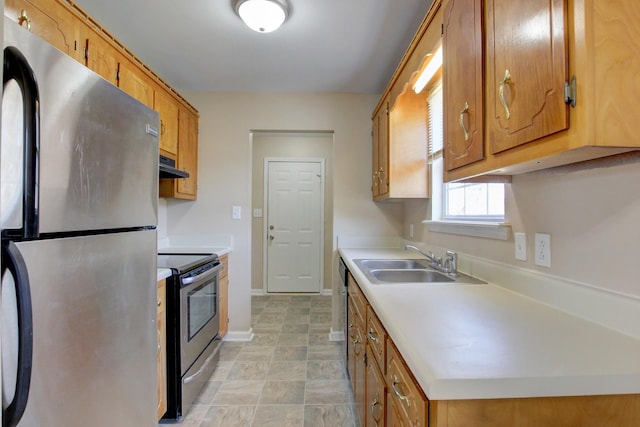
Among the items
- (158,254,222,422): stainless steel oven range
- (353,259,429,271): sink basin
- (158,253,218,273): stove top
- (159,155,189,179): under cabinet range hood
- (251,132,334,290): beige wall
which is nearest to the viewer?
(158,254,222,422): stainless steel oven range

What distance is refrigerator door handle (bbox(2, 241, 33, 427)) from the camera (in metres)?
0.65

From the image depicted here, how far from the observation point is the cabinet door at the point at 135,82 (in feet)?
6.01

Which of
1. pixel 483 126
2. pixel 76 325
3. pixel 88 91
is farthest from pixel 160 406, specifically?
pixel 483 126

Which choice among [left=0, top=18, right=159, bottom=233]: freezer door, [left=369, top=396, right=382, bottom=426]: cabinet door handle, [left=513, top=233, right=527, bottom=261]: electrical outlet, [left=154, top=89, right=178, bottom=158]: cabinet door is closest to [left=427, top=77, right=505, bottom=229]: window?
[left=513, top=233, right=527, bottom=261]: electrical outlet

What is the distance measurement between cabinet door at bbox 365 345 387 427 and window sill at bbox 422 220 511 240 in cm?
78

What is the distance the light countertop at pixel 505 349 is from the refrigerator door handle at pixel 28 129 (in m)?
0.95

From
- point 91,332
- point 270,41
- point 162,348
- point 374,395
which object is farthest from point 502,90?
point 162,348

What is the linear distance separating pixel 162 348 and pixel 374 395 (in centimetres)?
121

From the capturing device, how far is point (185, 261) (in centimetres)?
207

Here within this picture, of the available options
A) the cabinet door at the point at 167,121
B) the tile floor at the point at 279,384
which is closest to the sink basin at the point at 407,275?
the tile floor at the point at 279,384

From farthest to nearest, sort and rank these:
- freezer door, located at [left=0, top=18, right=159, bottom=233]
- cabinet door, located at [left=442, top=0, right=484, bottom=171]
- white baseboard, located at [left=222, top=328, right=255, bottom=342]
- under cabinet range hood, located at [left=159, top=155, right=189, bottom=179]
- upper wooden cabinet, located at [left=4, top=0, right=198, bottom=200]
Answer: white baseboard, located at [left=222, top=328, right=255, bottom=342], under cabinet range hood, located at [left=159, top=155, right=189, bottom=179], upper wooden cabinet, located at [left=4, top=0, right=198, bottom=200], cabinet door, located at [left=442, top=0, right=484, bottom=171], freezer door, located at [left=0, top=18, right=159, bottom=233]

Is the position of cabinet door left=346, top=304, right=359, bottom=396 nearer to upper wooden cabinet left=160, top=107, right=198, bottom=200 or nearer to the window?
the window

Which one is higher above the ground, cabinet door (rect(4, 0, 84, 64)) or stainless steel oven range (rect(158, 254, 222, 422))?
cabinet door (rect(4, 0, 84, 64))

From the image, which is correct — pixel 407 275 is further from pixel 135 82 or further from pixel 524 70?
pixel 135 82
